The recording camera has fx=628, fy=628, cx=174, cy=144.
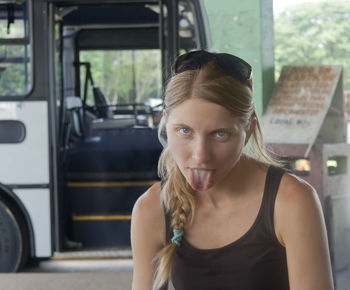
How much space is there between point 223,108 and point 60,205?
3612mm

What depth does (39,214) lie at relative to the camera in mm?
4594

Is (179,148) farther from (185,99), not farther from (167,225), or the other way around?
(167,225)

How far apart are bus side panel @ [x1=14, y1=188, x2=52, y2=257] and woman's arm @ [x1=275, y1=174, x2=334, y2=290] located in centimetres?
348

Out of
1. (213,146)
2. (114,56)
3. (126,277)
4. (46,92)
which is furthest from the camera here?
(114,56)

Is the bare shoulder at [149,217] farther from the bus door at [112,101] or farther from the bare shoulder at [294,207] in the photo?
the bus door at [112,101]

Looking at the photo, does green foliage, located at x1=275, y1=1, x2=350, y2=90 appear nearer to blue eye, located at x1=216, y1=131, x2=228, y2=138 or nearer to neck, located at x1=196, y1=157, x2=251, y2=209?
neck, located at x1=196, y1=157, x2=251, y2=209

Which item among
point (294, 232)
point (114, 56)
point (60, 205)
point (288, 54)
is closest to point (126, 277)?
point (294, 232)

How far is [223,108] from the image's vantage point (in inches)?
49.4

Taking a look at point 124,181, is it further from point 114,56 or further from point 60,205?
point 114,56

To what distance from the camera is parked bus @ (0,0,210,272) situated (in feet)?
15.0

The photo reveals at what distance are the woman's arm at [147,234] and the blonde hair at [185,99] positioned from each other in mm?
23

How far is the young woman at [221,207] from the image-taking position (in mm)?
1254

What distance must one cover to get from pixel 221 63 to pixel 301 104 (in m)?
3.83

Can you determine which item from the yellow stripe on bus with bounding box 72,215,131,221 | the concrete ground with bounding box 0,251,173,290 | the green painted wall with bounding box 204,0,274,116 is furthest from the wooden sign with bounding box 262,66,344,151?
the concrete ground with bounding box 0,251,173,290
